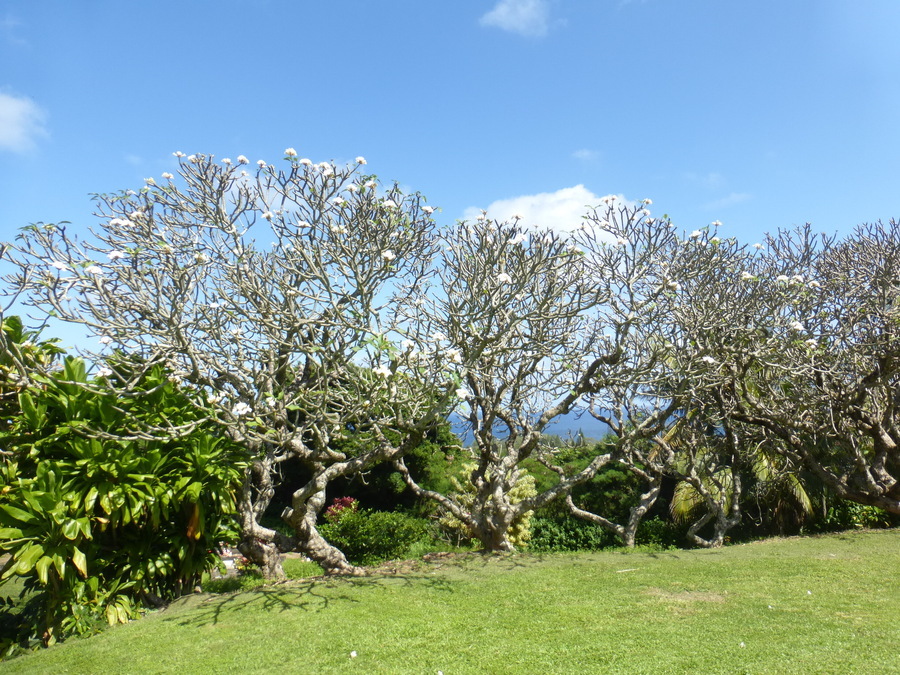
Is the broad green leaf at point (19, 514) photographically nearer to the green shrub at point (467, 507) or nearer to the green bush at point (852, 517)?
the green shrub at point (467, 507)

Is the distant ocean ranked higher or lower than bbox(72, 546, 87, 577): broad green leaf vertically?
higher

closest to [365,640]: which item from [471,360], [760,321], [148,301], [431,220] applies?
[471,360]

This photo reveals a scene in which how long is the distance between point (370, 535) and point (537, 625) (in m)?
5.53

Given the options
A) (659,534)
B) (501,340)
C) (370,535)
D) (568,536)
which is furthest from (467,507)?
(501,340)

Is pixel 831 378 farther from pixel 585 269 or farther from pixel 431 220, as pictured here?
pixel 431 220

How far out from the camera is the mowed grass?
475cm

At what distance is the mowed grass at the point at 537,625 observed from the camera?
4.75 metres

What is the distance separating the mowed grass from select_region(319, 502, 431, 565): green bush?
2599mm

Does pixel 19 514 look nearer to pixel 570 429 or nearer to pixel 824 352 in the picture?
pixel 570 429

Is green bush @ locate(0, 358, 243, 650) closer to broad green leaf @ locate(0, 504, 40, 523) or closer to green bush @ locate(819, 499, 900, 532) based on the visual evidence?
broad green leaf @ locate(0, 504, 40, 523)

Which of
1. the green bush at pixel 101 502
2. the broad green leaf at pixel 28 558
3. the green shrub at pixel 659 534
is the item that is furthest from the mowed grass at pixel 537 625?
the green shrub at pixel 659 534

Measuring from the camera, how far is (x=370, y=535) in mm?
10648

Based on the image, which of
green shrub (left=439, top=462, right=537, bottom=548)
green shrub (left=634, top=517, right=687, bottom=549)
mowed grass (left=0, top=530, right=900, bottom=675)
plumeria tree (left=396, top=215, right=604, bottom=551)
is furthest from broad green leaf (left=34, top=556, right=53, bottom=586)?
green shrub (left=634, top=517, right=687, bottom=549)

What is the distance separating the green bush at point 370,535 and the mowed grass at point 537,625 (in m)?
2.60
